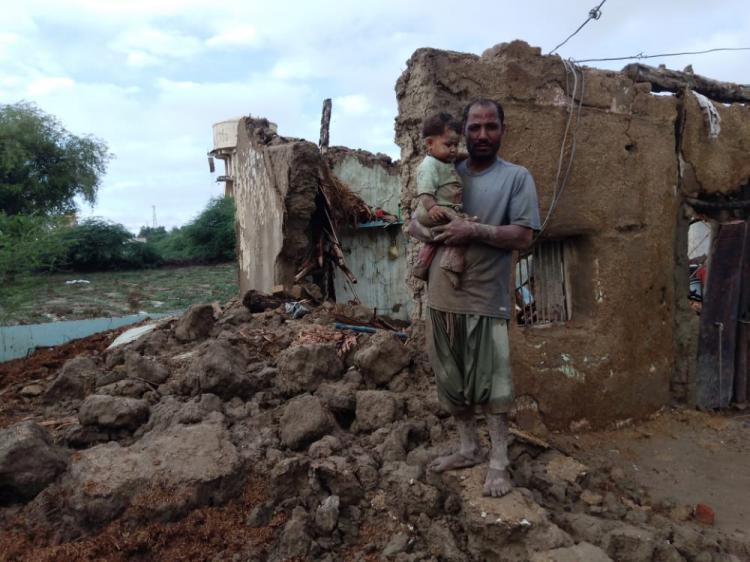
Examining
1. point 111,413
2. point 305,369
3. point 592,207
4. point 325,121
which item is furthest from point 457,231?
point 325,121

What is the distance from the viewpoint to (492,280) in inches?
107

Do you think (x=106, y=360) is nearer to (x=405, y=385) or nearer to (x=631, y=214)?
(x=405, y=385)

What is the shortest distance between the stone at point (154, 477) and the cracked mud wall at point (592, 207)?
1.82 metres

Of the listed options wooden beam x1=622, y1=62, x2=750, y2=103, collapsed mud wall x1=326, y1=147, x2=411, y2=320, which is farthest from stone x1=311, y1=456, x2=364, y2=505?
collapsed mud wall x1=326, y1=147, x2=411, y2=320

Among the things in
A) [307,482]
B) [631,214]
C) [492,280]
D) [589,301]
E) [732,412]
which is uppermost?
[631,214]

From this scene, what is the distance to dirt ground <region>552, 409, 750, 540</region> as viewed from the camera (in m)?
3.72

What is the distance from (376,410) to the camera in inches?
140

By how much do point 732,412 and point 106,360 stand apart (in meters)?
5.30

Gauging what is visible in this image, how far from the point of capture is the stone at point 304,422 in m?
3.34

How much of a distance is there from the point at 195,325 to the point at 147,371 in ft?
3.21

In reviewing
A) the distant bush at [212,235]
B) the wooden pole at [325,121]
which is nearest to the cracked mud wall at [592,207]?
the wooden pole at [325,121]

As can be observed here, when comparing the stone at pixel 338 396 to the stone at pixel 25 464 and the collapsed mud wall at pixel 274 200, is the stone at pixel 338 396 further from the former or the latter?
the collapsed mud wall at pixel 274 200

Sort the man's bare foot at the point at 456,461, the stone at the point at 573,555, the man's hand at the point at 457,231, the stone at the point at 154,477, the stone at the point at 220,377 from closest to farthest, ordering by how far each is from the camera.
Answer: the stone at the point at 573,555
the man's hand at the point at 457,231
the stone at the point at 154,477
the man's bare foot at the point at 456,461
the stone at the point at 220,377

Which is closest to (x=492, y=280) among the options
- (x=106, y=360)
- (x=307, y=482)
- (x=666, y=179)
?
(x=307, y=482)
